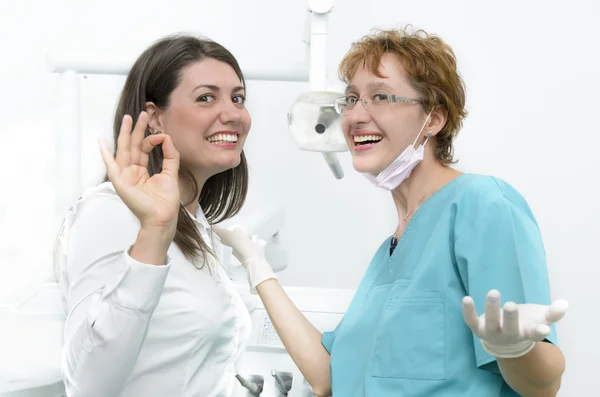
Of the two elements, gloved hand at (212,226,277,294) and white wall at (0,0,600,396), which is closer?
gloved hand at (212,226,277,294)

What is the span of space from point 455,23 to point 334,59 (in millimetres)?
528

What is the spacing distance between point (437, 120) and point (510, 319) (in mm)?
566

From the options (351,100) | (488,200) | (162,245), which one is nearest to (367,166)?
(351,100)

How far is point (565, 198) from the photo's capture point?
115 inches

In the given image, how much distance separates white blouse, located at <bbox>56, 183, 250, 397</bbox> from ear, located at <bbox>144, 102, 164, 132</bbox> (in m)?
0.23

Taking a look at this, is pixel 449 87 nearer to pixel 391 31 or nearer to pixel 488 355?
pixel 391 31

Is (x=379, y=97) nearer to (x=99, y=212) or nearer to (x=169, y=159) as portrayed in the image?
(x=169, y=159)

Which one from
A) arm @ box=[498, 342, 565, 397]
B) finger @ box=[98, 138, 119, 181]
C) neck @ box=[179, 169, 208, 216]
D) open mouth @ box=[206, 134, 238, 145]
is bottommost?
arm @ box=[498, 342, 565, 397]

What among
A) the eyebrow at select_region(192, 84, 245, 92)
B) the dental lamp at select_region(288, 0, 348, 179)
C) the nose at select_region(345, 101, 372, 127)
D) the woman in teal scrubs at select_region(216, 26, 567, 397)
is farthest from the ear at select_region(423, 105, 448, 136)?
the eyebrow at select_region(192, 84, 245, 92)

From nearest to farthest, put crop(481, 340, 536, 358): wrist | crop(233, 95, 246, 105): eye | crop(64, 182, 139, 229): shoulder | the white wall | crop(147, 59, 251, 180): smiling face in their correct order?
1. crop(481, 340, 536, 358): wrist
2. crop(64, 182, 139, 229): shoulder
3. crop(147, 59, 251, 180): smiling face
4. crop(233, 95, 246, 105): eye
5. the white wall

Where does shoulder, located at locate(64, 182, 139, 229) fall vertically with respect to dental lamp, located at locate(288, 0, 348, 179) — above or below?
below

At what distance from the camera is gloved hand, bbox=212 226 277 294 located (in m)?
1.70

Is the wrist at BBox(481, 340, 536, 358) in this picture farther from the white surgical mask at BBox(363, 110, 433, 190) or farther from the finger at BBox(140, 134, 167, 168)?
the finger at BBox(140, 134, 167, 168)

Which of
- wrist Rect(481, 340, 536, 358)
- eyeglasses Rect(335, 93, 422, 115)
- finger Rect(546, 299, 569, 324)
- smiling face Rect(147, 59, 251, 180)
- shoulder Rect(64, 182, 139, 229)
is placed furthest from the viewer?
smiling face Rect(147, 59, 251, 180)
